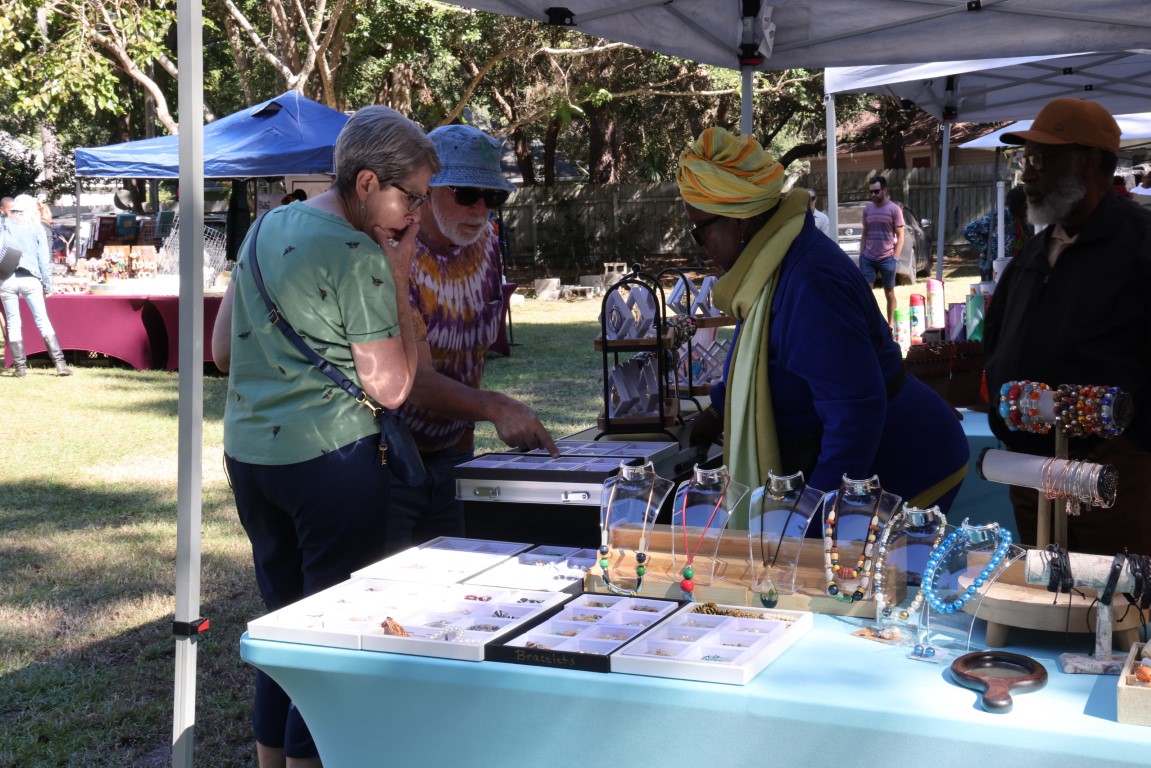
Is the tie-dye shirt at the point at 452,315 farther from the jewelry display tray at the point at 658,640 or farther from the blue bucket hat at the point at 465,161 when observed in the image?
the jewelry display tray at the point at 658,640

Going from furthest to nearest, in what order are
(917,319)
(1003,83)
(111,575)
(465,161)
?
(1003,83) < (917,319) < (111,575) < (465,161)

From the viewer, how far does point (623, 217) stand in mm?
24219

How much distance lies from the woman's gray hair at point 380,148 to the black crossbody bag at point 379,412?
22 centimetres

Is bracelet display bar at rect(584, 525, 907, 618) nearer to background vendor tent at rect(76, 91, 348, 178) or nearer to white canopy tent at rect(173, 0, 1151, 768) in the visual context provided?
white canopy tent at rect(173, 0, 1151, 768)

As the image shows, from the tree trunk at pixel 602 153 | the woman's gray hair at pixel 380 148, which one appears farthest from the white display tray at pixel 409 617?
the tree trunk at pixel 602 153

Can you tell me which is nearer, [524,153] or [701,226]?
[701,226]

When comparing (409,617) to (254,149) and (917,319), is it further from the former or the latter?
(254,149)

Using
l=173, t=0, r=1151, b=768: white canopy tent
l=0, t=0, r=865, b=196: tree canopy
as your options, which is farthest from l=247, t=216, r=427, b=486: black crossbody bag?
l=0, t=0, r=865, b=196: tree canopy

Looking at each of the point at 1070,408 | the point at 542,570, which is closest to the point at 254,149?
the point at 542,570

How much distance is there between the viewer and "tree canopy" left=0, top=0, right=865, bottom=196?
14.6m

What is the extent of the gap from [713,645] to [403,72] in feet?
49.8

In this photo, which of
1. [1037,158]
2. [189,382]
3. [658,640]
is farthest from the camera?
[1037,158]

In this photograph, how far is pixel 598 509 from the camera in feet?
8.27

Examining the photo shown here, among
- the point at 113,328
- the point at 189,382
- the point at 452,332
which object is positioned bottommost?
the point at 113,328
